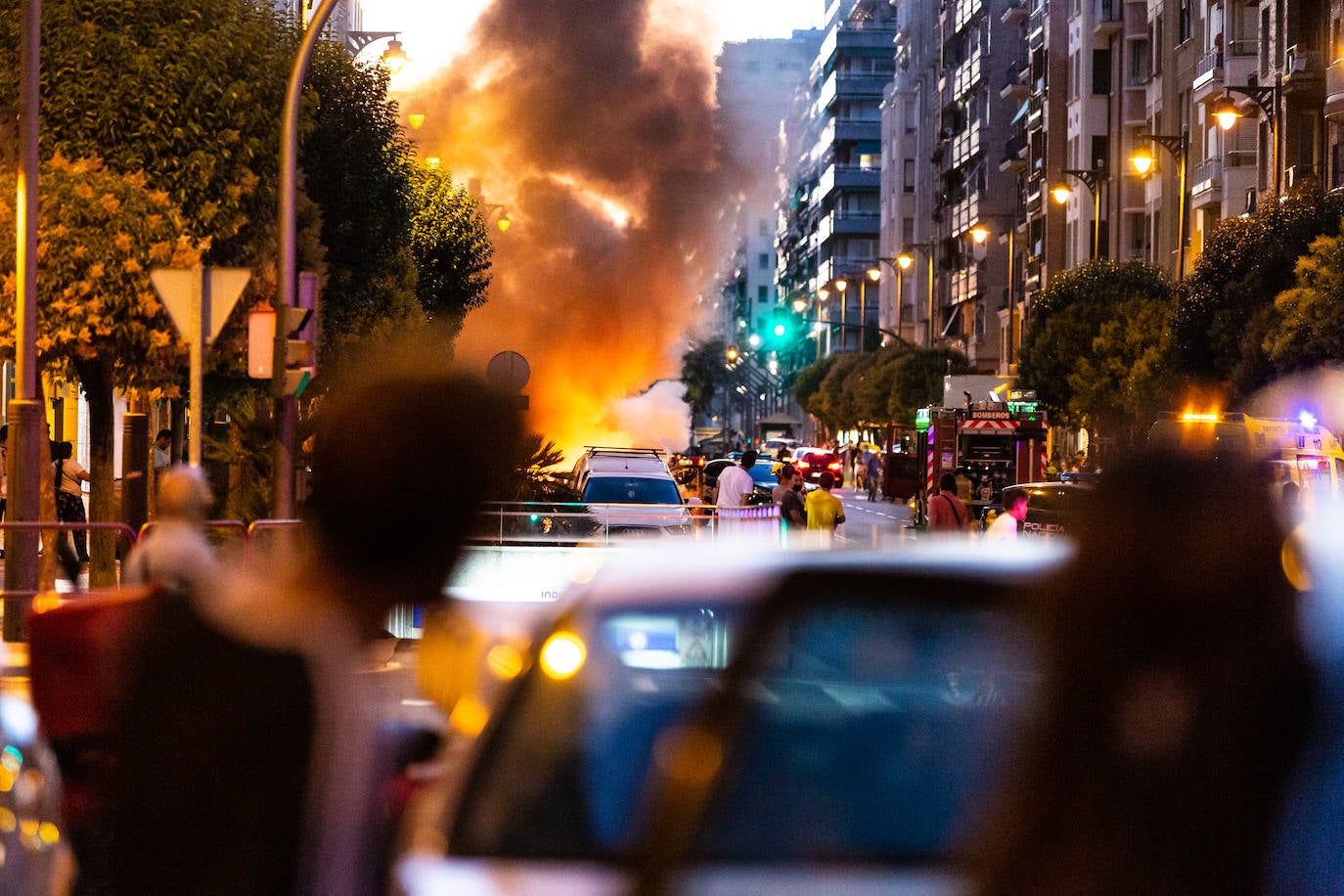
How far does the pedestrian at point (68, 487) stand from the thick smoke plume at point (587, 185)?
2980 centimetres

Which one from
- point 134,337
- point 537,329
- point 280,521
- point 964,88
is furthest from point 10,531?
point 964,88

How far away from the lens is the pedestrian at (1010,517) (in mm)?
15859

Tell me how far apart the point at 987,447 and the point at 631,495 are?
18758 millimetres

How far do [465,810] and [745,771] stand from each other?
48 centimetres

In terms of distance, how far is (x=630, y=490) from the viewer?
2412cm

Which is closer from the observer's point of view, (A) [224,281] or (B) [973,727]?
(B) [973,727]

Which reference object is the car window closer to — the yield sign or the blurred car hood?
the blurred car hood

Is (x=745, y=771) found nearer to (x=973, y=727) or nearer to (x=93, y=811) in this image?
(x=973, y=727)

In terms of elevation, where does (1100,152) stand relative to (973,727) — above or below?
above

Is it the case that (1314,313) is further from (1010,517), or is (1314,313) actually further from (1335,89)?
(1010,517)

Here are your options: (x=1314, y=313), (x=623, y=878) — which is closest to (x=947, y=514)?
(x=623, y=878)

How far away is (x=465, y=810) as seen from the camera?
357cm

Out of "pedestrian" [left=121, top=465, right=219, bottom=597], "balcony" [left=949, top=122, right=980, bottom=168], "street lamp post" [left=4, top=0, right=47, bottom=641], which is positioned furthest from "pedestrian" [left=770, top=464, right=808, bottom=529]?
"balcony" [left=949, top=122, right=980, bottom=168]

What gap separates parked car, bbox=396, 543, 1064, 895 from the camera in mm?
3256
